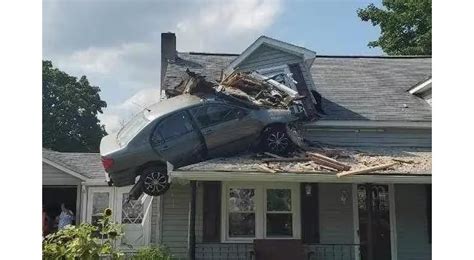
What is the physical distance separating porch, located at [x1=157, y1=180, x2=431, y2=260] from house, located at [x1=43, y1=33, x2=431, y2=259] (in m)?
0.02

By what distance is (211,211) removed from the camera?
11.3m

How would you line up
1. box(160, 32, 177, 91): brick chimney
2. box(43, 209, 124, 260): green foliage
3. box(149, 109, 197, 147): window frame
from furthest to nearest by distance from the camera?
box(160, 32, 177, 91): brick chimney, box(149, 109, 197, 147): window frame, box(43, 209, 124, 260): green foliage

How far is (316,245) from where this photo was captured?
1102 cm

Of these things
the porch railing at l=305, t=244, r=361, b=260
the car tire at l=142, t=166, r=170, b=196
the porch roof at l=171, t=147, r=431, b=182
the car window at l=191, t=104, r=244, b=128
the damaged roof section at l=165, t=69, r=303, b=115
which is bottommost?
the porch railing at l=305, t=244, r=361, b=260

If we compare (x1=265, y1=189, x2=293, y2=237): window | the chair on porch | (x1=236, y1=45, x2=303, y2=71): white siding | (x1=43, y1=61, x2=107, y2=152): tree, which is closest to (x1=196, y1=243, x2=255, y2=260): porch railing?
the chair on porch

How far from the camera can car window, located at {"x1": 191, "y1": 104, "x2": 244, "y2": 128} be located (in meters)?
11.4

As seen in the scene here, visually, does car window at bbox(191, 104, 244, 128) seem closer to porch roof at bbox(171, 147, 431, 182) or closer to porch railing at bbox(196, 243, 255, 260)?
porch roof at bbox(171, 147, 431, 182)

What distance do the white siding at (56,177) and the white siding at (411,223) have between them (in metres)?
7.53

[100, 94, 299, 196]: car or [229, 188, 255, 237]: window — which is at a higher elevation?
[100, 94, 299, 196]: car

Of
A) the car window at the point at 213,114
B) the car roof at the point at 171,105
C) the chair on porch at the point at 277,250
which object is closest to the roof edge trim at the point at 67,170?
the car roof at the point at 171,105

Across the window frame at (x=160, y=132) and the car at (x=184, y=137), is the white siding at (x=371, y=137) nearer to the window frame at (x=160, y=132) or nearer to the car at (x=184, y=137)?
the car at (x=184, y=137)

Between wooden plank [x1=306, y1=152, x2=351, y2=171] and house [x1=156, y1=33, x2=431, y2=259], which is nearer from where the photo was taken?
wooden plank [x1=306, y1=152, x2=351, y2=171]
